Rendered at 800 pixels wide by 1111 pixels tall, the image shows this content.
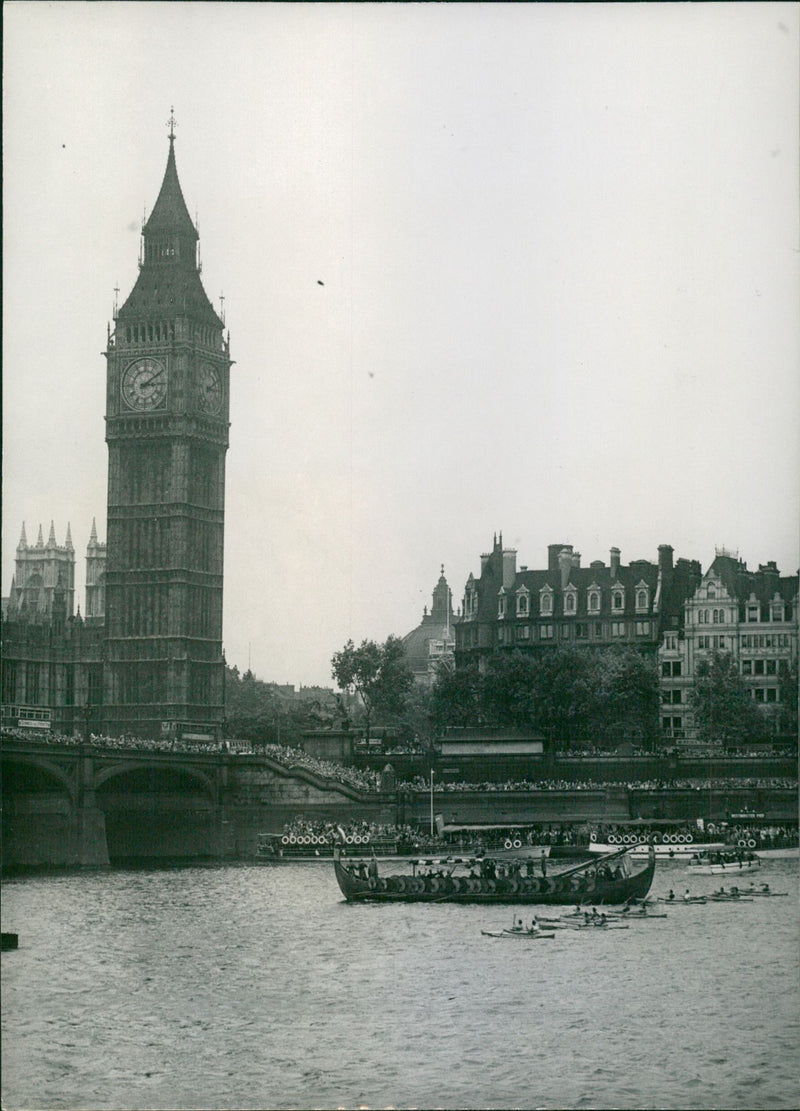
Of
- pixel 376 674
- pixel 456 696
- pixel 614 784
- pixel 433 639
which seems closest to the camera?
pixel 433 639

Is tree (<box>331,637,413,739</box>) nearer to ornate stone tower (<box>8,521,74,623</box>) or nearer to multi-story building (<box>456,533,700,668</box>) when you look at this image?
multi-story building (<box>456,533,700,668</box>)

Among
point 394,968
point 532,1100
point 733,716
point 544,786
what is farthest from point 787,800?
point 532,1100

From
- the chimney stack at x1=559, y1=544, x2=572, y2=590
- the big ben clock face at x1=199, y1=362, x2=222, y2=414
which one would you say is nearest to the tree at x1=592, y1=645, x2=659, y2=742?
the chimney stack at x1=559, y1=544, x2=572, y2=590

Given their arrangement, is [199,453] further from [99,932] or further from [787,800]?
[787,800]

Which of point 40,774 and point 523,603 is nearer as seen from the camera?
point 523,603

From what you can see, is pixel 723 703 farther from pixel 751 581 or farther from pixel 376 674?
pixel 376 674

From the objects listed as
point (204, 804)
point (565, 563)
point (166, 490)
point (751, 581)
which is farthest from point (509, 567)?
point (204, 804)

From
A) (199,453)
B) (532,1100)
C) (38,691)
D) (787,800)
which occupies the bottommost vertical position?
(532,1100)
